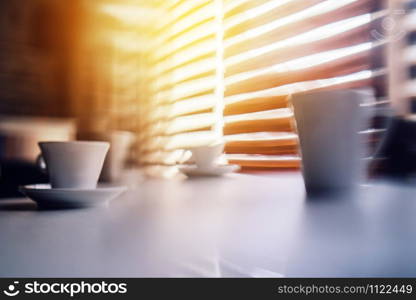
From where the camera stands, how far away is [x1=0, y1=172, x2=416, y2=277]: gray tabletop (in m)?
0.23

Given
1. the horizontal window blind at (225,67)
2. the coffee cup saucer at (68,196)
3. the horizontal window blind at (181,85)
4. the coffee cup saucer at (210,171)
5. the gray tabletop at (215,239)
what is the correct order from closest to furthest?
the gray tabletop at (215,239) < the coffee cup saucer at (68,196) < the coffee cup saucer at (210,171) < the horizontal window blind at (225,67) < the horizontal window blind at (181,85)

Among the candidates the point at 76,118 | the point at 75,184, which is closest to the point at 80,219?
the point at 75,184

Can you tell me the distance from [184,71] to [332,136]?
2234mm

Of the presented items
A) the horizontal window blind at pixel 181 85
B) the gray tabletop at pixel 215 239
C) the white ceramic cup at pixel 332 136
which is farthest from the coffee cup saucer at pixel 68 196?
the horizontal window blind at pixel 181 85

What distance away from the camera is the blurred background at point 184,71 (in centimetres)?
115

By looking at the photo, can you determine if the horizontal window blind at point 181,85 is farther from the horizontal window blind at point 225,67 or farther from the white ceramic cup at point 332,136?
the white ceramic cup at point 332,136

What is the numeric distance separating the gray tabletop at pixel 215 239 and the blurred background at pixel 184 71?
22 cm

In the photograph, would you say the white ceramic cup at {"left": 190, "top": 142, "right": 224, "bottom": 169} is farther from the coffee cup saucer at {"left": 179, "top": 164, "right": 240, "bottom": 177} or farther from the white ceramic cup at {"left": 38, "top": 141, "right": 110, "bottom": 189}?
the white ceramic cup at {"left": 38, "top": 141, "right": 110, "bottom": 189}

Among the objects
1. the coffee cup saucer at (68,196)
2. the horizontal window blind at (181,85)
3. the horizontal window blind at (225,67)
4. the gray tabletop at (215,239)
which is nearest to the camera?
the gray tabletop at (215,239)

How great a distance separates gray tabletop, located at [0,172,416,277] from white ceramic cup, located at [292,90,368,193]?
67 millimetres

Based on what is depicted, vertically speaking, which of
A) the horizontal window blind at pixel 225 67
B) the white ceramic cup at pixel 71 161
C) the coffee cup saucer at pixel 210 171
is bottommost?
the coffee cup saucer at pixel 210 171

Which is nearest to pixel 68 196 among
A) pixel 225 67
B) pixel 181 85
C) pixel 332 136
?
pixel 332 136

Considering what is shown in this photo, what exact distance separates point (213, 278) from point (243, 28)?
1.87m

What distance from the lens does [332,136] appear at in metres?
0.55
